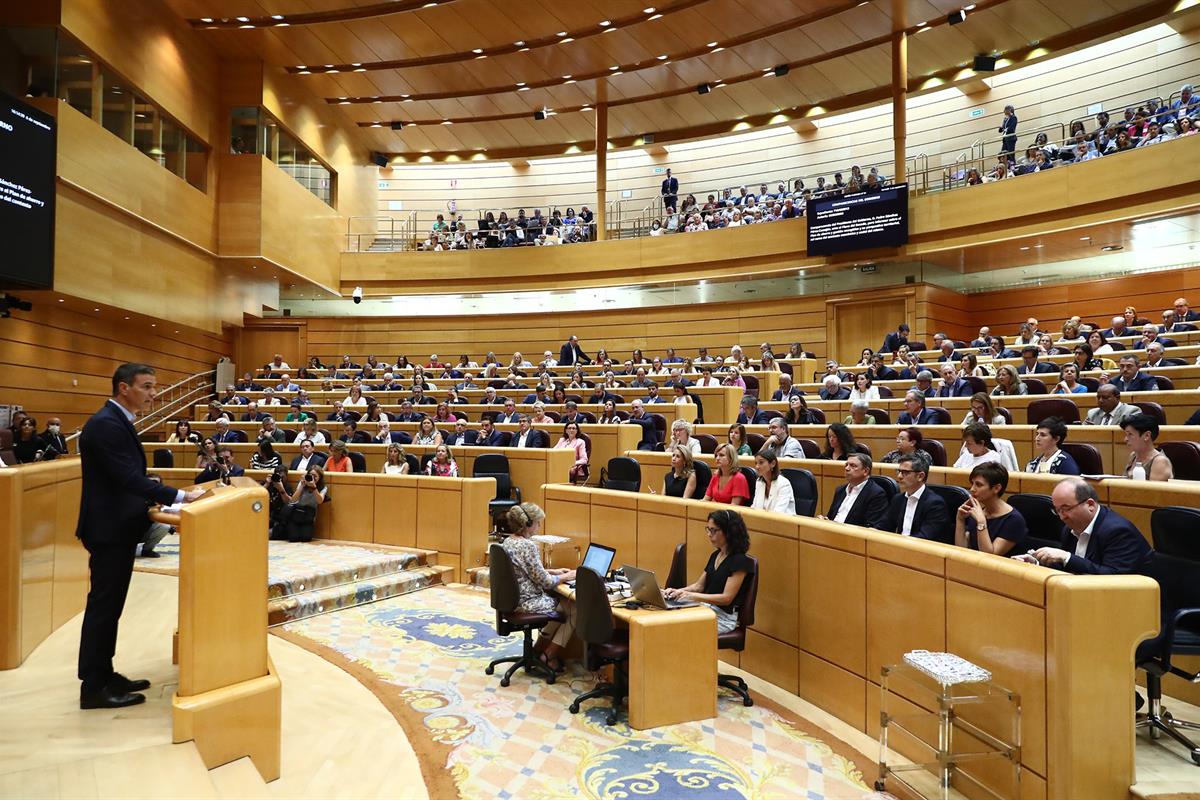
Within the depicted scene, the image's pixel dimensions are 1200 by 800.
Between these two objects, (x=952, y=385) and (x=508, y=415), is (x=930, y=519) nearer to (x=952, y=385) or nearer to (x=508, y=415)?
(x=952, y=385)

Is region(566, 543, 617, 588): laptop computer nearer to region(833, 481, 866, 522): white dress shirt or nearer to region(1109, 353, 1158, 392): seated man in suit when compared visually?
region(833, 481, 866, 522): white dress shirt

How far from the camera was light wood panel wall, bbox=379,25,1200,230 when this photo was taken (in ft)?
46.2

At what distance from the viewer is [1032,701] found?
2.73m

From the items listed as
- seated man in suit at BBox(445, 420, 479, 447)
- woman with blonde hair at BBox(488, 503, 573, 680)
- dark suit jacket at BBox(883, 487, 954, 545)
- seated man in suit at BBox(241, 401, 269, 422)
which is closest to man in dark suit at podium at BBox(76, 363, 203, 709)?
woman with blonde hair at BBox(488, 503, 573, 680)

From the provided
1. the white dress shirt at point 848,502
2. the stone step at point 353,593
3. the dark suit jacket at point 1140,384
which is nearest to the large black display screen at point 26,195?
the stone step at point 353,593

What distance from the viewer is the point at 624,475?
760 cm

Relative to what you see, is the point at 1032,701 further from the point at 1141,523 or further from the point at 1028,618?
the point at 1141,523

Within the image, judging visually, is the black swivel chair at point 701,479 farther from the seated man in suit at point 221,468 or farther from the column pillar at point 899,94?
the column pillar at point 899,94

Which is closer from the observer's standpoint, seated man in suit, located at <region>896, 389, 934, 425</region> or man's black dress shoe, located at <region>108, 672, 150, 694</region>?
man's black dress shoe, located at <region>108, 672, 150, 694</region>

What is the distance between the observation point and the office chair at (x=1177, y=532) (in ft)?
10.0

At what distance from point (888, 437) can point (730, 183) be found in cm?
1297

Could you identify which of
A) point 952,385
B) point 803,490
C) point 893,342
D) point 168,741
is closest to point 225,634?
point 168,741

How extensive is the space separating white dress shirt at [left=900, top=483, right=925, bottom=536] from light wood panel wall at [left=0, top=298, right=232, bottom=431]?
11336 mm

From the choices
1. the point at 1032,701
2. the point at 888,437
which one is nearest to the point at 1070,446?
the point at 888,437
